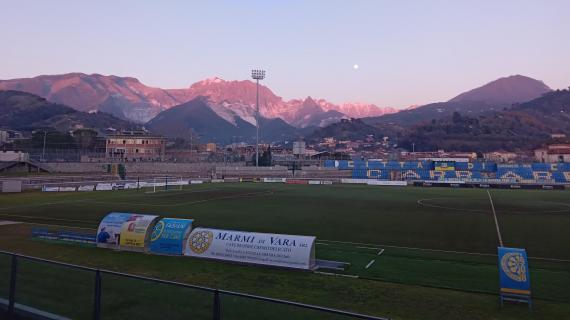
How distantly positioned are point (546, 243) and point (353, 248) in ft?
40.4

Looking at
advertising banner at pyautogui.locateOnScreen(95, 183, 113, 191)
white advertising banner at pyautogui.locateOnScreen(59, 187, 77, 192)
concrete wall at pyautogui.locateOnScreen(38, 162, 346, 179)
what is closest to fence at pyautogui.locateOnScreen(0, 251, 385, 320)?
white advertising banner at pyautogui.locateOnScreen(59, 187, 77, 192)

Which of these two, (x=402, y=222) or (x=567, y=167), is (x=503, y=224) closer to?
(x=402, y=222)

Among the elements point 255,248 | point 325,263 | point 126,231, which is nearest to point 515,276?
point 325,263

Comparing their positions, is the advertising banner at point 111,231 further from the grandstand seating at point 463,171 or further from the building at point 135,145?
the building at point 135,145

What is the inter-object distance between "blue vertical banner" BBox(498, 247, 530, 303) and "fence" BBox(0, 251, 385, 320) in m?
7.43

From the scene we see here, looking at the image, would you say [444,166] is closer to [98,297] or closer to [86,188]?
[86,188]

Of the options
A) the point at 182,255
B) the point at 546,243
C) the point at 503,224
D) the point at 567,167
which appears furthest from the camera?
the point at 567,167

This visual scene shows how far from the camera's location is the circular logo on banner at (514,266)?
12.4m

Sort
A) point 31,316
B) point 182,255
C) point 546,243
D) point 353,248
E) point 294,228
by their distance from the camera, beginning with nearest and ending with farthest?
point 31,316 < point 182,255 < point 353,248 < point 546,243 < point 294,228

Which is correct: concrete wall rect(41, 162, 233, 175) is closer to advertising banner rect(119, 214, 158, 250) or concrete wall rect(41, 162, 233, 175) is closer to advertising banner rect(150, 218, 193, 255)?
advertising banner rect(119, 214, 158, 250)

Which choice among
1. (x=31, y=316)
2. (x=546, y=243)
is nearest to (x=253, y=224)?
(x=546, y=243)

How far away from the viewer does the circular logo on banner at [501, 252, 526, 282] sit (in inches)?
487

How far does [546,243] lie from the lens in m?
24.3

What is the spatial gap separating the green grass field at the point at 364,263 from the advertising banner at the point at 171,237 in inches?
25.4
